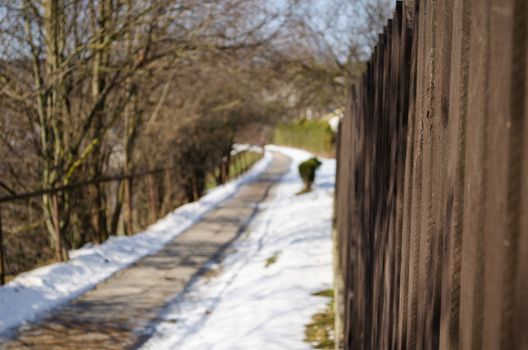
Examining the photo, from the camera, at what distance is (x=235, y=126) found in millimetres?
27078

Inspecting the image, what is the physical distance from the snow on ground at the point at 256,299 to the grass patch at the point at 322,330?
8 centimetres

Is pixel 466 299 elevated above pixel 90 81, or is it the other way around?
pixel 90 81

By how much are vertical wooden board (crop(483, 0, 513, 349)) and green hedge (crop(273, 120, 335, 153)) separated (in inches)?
1917

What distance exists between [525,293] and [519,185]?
147 mm

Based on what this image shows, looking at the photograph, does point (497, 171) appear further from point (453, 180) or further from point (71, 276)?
point (71, 276)

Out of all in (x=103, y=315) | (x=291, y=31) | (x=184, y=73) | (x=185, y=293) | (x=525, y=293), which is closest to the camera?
(x=525, y=293)

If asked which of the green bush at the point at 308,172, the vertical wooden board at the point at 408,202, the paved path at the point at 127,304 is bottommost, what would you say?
the paved path at the point at 127,304

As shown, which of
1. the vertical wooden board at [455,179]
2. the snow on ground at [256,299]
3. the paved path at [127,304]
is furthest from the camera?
the paved path at [127,304]

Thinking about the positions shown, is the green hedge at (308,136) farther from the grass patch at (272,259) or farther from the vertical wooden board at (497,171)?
the vertical wooden board at (497,171)

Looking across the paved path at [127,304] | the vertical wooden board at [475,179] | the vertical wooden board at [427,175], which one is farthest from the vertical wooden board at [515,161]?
the paved path at [127,304]

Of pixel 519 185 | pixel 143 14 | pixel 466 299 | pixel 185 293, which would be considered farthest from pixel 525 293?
pixel 143 14

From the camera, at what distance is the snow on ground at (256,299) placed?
571 centimetres

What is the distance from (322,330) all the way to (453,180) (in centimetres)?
472

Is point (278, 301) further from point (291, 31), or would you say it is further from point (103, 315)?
point (291, 31)
